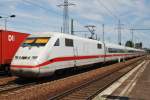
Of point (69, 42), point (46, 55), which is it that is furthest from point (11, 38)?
point (46, 55)

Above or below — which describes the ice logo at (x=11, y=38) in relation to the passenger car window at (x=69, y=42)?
above

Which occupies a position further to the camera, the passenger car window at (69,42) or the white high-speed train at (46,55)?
the passenger car window at (69,42)

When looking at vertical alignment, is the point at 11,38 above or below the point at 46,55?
above

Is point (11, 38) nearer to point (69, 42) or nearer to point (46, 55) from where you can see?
point (69, 42)

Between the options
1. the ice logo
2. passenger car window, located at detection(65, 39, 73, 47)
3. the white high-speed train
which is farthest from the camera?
the ice logo

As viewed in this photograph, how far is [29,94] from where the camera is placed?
11578 millimetres

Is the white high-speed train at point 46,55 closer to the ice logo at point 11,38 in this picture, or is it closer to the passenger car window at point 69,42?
→ the passenger car window at point 69,42

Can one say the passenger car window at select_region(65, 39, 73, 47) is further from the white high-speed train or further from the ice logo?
the ice logo

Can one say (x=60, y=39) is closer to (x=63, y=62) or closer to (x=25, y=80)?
(x=63, y=62)

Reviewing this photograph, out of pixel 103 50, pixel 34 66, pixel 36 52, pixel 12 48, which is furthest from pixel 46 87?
pixel 103 50

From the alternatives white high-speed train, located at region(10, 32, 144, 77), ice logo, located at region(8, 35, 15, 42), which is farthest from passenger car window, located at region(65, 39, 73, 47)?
ice logo, located at region(8, 35, 15, 42)

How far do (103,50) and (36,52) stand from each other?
15.8m

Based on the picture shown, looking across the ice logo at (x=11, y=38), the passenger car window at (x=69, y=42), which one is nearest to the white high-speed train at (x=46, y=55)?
the passenger car window at (x=69, y=42)

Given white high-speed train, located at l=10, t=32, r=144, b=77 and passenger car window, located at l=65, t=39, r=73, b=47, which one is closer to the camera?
white high-speed train, located at l=10, t=32, r=144, b=77
